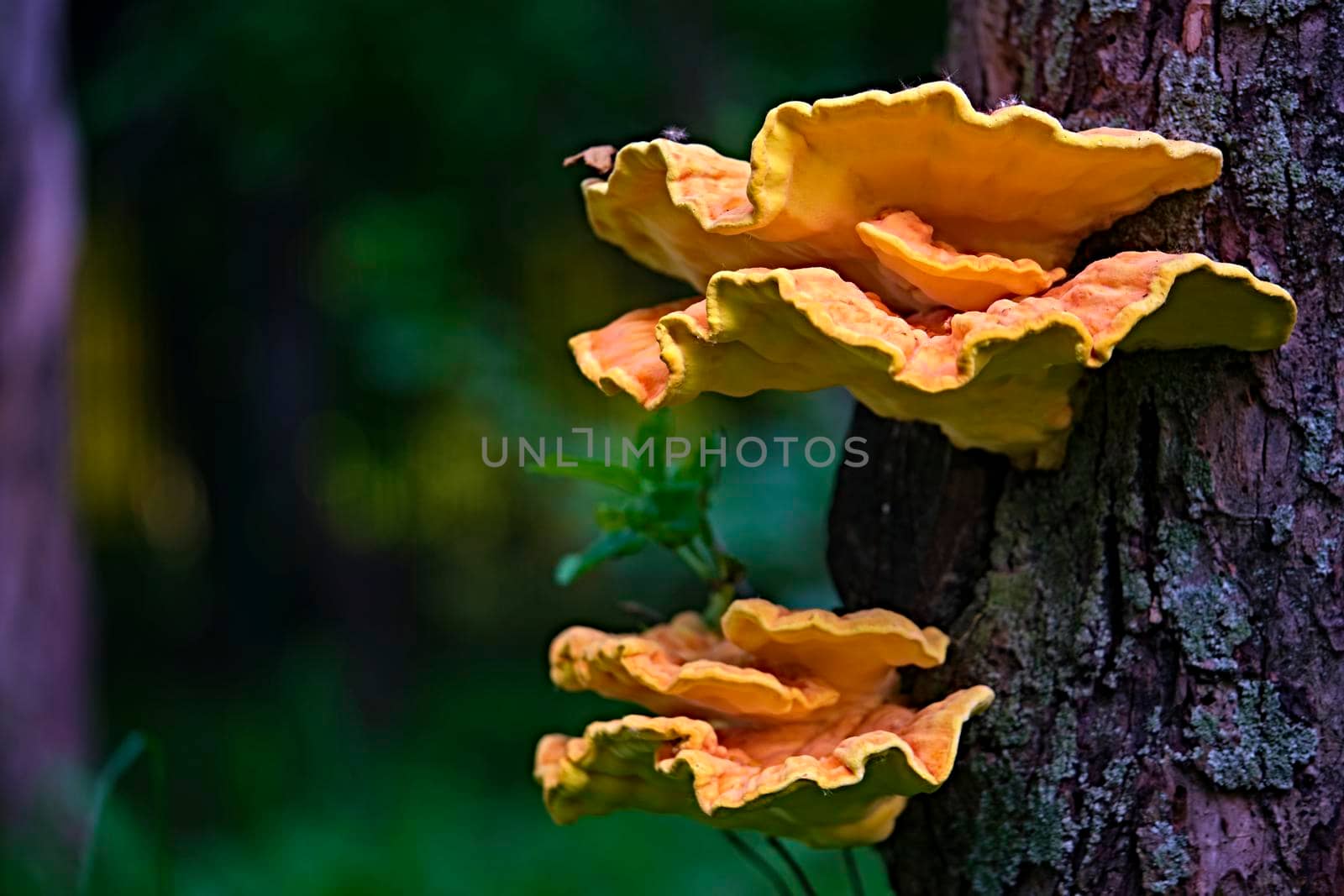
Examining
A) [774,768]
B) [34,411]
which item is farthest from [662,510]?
[34,411]

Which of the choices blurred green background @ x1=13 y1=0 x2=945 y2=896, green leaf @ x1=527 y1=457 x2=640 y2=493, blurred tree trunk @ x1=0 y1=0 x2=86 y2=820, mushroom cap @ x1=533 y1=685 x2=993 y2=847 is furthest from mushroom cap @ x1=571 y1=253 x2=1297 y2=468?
blurred tree trunk @ x1=0 y1=0 x2=86 y2=820

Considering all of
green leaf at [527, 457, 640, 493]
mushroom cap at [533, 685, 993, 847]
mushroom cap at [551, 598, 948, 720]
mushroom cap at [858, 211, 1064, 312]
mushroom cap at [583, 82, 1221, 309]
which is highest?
mushroom cap at [583, 82, 1221, 309]

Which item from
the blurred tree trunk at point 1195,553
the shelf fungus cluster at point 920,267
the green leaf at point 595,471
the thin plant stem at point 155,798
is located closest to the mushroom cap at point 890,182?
the shelf fungus cluster at point 920,267

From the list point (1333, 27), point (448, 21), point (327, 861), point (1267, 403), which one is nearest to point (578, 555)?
point (1267, 403)

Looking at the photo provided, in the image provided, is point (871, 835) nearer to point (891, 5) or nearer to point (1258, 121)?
point (1258, 121)

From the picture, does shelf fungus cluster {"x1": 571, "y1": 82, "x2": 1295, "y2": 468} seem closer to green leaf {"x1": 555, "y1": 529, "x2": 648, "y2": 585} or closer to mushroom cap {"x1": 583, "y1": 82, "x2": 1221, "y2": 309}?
mushroom cap {"x1": 583, "y1": 82, "x2": 1221, "y2": 309}

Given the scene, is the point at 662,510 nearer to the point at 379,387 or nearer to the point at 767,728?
the point at 767,728

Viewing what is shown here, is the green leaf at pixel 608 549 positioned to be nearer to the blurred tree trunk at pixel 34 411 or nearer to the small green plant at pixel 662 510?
the small green plant at pixel 662 510
